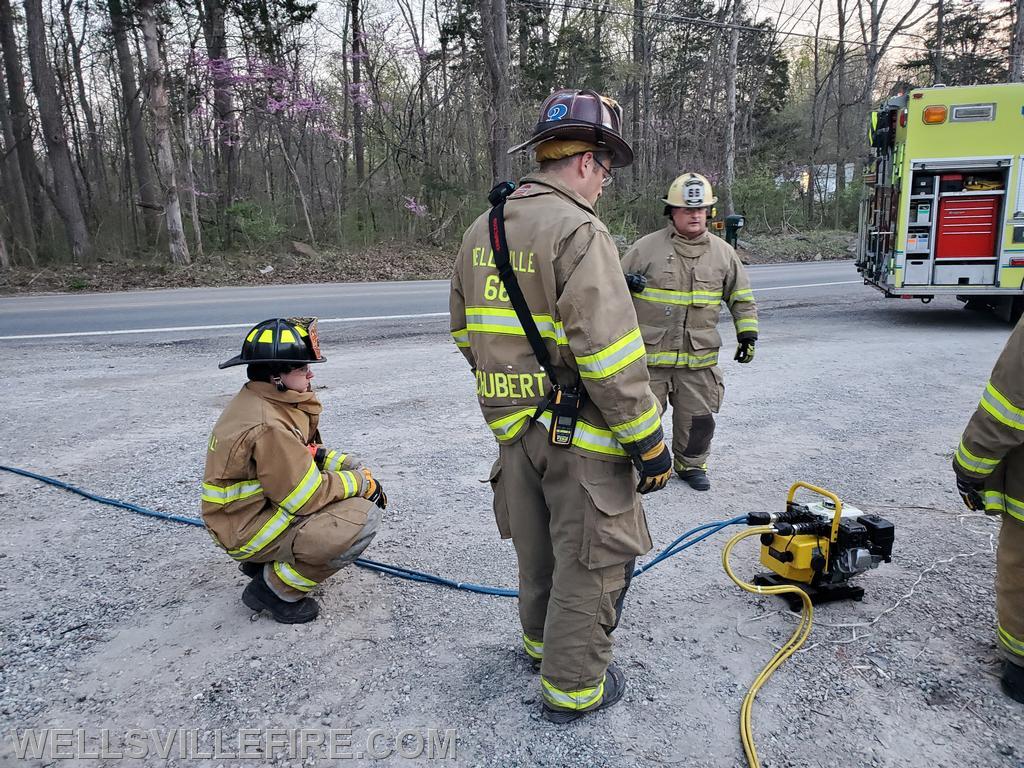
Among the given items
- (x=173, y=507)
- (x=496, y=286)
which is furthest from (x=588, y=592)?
(x=173, y=507)

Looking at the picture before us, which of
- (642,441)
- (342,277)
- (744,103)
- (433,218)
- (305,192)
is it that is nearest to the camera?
(642,441)

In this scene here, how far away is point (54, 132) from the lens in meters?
17.9

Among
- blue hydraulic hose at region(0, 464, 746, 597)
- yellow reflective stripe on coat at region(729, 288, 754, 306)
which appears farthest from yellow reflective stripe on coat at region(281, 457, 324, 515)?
yellow reflective stripe on coat at region(729, 288, 754, 306)

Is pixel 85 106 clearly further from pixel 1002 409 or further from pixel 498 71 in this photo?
pixel 1002 409

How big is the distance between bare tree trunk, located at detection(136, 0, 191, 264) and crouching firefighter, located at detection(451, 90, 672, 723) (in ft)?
57.2

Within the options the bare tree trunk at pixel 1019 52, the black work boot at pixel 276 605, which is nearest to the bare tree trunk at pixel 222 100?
the black work boot at pixel 276 605

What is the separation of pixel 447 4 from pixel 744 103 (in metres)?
14.4

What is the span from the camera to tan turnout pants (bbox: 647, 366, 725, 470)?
469 cm

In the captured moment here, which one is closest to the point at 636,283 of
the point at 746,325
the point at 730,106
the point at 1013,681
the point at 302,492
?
the point at 746,325

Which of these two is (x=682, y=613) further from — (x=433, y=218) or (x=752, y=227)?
(x=752, y=227)

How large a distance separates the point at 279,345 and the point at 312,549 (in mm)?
887

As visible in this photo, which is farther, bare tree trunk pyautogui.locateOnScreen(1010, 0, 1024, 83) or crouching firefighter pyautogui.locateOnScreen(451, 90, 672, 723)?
bare tree trunk pyautogui.locateOnScreen(1010, 0, 1024, 83)

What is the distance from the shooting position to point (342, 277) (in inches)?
706

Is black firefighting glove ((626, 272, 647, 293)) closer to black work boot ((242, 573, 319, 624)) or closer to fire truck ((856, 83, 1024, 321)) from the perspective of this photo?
black work boot ((242, 573, 319, 624))
